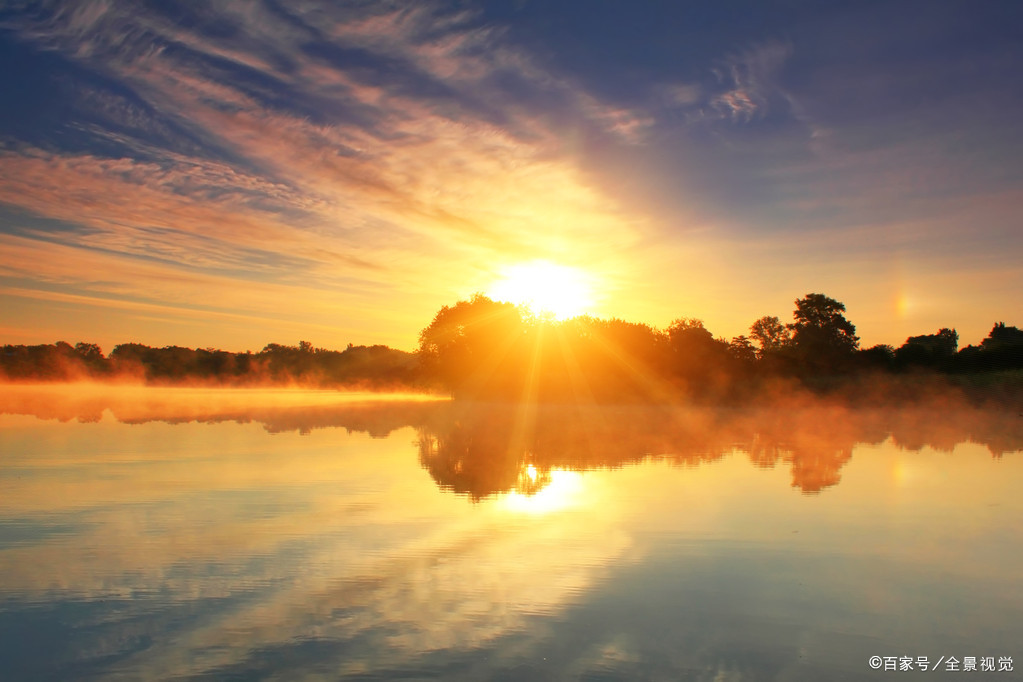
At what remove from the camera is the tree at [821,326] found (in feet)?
273

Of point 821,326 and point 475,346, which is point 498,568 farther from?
point 821,326

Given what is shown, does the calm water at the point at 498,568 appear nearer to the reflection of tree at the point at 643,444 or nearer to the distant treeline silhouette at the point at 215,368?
the reflection of tree at the point at 643,444

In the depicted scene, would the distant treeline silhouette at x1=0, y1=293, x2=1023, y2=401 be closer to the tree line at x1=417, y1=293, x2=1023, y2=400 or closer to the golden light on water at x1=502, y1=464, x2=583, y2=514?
the tree line at x1=417, y1=293, x2=1023, y2=400

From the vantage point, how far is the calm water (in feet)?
19.5

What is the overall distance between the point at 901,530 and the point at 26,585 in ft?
40.1

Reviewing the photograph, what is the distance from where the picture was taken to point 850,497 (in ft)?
44.8

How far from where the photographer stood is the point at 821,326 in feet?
280

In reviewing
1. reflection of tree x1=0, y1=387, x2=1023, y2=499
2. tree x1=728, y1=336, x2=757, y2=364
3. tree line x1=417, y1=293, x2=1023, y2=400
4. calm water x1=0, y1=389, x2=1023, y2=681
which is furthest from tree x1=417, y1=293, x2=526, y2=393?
calm water x1=0, y1=389, x2=1023, y2=681

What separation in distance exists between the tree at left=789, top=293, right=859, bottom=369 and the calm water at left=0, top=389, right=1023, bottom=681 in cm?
7016

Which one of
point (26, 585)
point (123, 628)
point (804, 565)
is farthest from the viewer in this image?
point (804, 565)

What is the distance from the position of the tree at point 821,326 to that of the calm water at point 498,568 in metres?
70.2

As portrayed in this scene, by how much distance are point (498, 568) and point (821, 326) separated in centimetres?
8673

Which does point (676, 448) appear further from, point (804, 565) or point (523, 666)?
point (523, 666)

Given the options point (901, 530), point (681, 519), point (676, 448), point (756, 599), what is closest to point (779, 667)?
point (756, 599)
